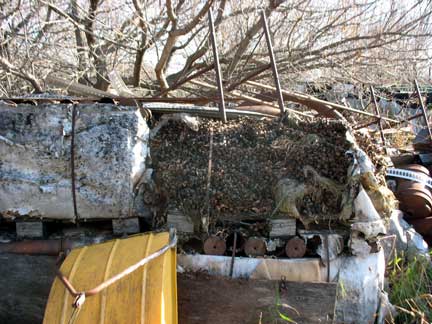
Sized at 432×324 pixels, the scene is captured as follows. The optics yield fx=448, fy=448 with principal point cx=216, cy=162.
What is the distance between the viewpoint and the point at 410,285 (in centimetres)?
333

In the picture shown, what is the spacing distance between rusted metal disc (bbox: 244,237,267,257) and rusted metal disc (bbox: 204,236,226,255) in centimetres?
14

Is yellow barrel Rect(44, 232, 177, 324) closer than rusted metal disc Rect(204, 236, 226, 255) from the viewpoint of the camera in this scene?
Yes

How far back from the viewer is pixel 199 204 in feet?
9.04

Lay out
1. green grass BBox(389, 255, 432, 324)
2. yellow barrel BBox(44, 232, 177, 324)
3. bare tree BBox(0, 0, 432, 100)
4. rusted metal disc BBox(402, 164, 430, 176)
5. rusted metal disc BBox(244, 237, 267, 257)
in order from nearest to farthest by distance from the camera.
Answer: yellow barrel BBox(44, 232, 177, 324)
rusted metal disc BBox(244, 237, 267, 257)
green grass BBox(389, 255, 432, 324)
rusted metal disc BBox(402, 164, 430, 176)
bare tree BBox(0, 0, 432, 100)

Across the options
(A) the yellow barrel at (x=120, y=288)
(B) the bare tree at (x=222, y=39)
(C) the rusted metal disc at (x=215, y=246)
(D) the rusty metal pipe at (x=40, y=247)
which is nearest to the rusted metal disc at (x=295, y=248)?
(C) the rusted metal disc at (x=215, y=246)

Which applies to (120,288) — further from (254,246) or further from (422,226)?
(422,226)

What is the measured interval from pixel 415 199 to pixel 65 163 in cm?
300

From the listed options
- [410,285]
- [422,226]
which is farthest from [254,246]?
[422,226]

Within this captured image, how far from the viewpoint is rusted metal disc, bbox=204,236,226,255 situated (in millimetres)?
2682

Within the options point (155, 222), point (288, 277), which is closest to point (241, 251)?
point (288, 277)

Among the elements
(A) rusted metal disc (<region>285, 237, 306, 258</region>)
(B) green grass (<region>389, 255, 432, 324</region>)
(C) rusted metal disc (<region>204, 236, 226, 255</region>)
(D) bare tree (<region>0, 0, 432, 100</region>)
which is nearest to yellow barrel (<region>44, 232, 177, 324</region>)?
(C) rusted metal disc (<region>204, 236, 226, 255</region>)

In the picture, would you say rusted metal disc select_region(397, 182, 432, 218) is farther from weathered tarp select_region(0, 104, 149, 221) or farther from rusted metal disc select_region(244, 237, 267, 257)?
weathered tarp select_region(0, 104, 149, 221)

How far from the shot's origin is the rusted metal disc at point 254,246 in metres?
2.67

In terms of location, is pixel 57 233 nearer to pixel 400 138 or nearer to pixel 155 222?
pixel 155 222
